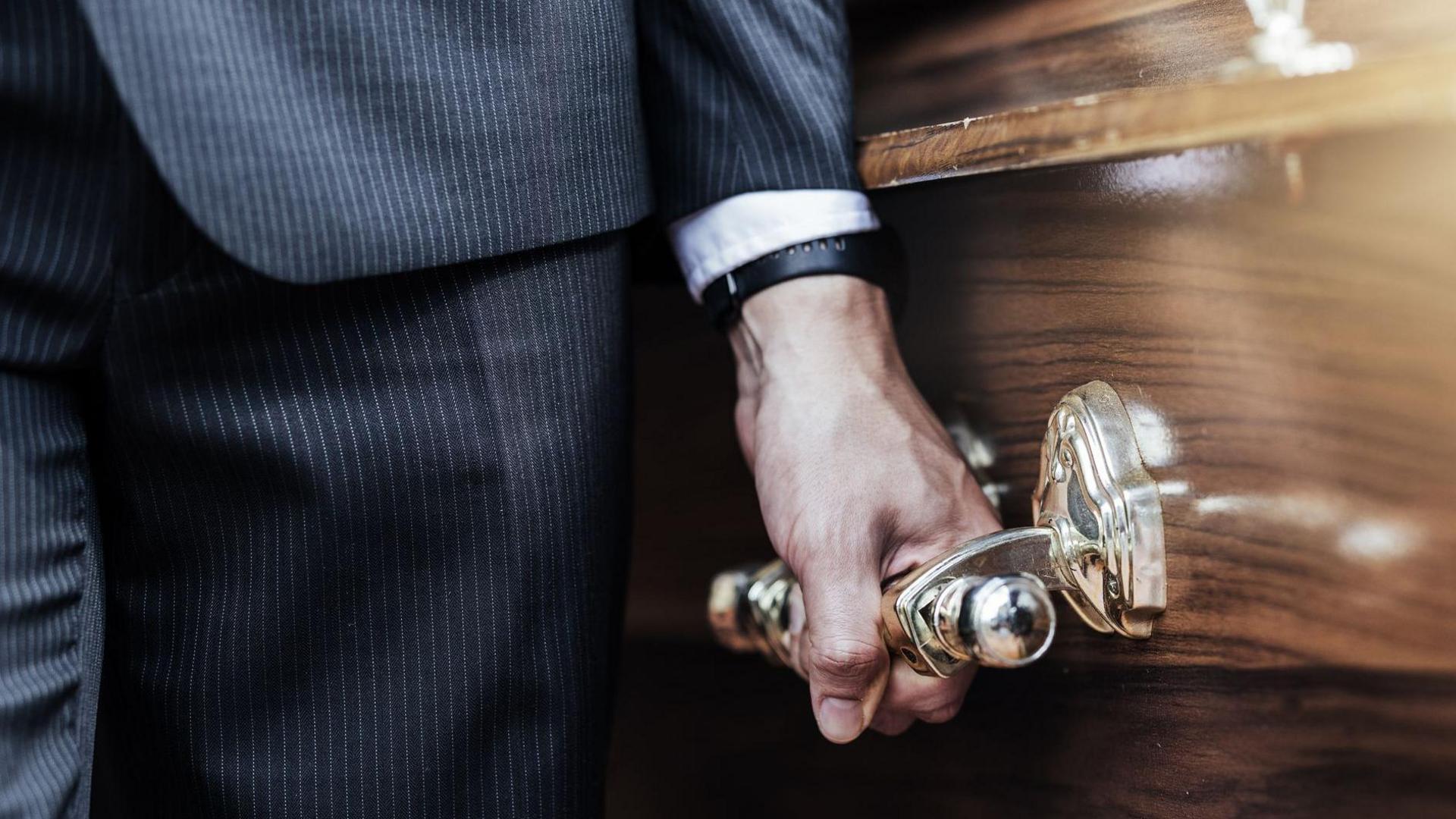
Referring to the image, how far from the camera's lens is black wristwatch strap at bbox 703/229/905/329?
46cm

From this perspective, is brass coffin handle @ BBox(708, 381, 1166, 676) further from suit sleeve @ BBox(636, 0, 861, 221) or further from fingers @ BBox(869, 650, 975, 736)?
suit sleeve @ BBox(636, 0, 861, 221)

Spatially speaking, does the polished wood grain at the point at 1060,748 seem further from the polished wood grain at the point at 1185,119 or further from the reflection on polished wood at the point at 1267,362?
the polished wood grain at the point at 1185,119

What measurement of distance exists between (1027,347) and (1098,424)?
55mm

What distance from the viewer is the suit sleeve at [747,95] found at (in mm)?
457

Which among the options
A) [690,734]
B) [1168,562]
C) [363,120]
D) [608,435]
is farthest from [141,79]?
[690,734]

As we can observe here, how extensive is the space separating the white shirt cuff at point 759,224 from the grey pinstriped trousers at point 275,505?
0.04 m

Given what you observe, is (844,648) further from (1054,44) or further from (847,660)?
(1054,44)

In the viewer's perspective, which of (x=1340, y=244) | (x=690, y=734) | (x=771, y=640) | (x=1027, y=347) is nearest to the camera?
(x=1340, y=244)

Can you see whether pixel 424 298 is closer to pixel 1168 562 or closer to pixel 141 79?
pixel 141 79

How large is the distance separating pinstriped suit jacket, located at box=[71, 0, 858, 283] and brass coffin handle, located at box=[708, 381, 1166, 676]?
157 millimetres

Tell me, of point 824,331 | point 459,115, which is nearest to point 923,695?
→ point 824,331

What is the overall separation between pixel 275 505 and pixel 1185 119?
304mm

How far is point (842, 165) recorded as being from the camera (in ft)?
1.52

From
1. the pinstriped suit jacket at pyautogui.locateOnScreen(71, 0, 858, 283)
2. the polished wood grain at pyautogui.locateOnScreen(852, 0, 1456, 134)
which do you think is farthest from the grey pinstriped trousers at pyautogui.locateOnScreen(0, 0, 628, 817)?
the polished wood grain at pyautogui.locateOnScreen(852, 0, 1456, 134)
